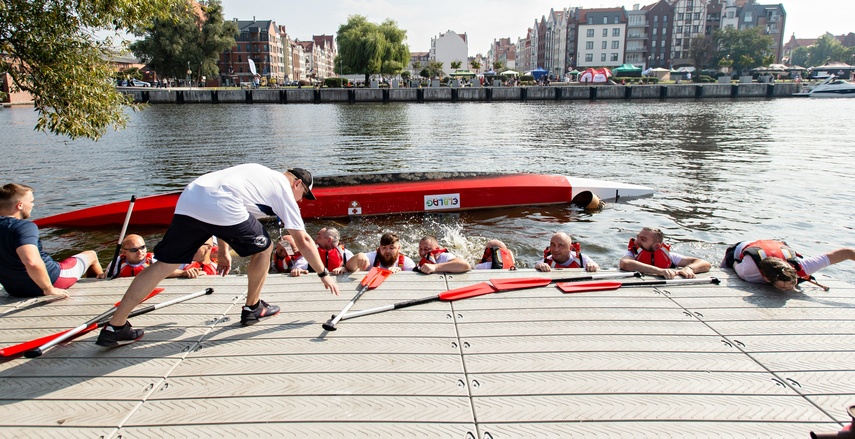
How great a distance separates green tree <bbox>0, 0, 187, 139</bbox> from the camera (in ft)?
24.7

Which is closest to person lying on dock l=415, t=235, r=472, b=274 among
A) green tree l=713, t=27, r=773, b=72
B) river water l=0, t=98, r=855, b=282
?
river water l=0, t=98, r=855, b=282

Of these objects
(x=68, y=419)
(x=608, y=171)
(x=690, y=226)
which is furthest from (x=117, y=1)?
(x=608, y=171)

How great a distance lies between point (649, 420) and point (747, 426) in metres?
0.58

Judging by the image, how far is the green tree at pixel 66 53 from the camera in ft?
24.7

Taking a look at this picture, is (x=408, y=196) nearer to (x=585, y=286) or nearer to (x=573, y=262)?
(x=573, y=262)

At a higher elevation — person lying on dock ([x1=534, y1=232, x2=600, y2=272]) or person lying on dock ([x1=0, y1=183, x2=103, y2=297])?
person lying on dock ([x1=0, y1=183, x2=103, y2=297])

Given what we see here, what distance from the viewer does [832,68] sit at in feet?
300

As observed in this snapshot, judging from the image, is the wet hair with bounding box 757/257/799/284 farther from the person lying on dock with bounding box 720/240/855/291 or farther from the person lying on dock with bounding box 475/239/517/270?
the person lying on dock with bounding box 475/239/517/270

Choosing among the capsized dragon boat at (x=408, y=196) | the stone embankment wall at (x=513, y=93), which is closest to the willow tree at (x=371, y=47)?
the stone embankment wall at (x=513, y=93)

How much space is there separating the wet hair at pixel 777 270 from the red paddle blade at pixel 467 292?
2886 mm

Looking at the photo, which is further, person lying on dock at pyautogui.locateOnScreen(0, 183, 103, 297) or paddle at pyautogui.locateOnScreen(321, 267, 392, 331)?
person lying on dock at pyautogui.locateOnScreen(0, 183, 103, 297)

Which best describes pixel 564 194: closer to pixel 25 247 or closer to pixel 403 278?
pixel 403 278

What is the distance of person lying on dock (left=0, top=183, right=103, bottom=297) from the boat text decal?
8.08 metres

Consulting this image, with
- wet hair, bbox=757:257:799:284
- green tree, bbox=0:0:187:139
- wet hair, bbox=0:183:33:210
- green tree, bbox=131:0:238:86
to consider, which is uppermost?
green tree, bbox=131:0:238:86
